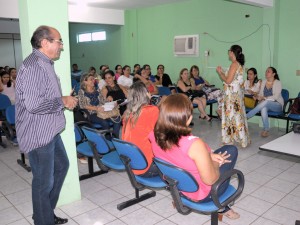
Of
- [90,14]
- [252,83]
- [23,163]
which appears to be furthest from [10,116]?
[90,14]

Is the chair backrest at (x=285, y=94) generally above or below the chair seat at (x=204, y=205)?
above

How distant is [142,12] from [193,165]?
7.30 metres

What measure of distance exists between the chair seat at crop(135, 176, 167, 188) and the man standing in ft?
2.37

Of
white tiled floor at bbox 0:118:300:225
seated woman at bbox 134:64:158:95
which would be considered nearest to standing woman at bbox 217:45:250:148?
white tiled floor at bbox 0:118:300:225

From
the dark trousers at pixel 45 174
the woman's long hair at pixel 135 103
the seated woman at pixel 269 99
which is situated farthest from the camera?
the seated woman at pixel 269 99

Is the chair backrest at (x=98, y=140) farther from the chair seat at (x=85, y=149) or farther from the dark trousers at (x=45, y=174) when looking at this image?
the dark trousers at (x=45, y=174)

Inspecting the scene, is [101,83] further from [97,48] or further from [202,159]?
[202,159]

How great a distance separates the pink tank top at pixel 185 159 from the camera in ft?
6.10

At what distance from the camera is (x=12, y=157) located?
447 cm

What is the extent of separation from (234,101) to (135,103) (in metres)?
2.15

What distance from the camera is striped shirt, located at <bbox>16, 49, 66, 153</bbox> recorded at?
196 centimetres

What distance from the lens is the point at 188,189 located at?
1982mm

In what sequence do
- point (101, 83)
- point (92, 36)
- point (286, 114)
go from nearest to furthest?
point (286, 114), point (101, 83), point (92, 36)

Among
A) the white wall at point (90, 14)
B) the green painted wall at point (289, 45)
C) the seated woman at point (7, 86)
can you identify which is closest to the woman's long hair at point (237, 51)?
the green painted wall at point (289, 45)
